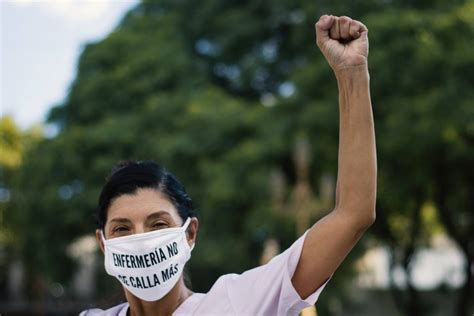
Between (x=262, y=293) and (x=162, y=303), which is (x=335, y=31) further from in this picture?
(x=162, y=303)

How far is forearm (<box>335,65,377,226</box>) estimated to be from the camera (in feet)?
5.90

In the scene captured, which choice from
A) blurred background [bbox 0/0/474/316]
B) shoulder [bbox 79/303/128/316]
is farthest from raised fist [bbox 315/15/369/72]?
blurred background [bbox 0/0/474/316]

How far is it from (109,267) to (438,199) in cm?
1516

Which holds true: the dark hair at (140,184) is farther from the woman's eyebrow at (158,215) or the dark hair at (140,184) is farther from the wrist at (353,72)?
the wrist at (353,72)

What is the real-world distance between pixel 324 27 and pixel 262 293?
595mm

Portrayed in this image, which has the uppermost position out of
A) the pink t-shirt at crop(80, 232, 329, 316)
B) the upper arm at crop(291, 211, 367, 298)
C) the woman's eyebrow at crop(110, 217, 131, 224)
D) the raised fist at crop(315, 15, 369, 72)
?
the raised fist at crop(315, 15, 369, 72)

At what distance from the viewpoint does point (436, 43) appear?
45.7 ft

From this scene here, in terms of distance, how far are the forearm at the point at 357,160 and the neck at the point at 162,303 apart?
501 mm

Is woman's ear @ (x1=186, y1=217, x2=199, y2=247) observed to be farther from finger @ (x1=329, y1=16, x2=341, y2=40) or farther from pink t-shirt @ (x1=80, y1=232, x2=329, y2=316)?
finger @ (x1=329, y1=16, x2=341, y2=40)

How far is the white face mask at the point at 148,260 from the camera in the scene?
205 cm

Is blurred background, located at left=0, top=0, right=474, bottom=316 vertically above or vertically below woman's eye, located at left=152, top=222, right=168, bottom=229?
below

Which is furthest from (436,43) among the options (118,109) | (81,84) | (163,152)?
(81,84)

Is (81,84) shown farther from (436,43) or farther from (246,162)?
(436,43)

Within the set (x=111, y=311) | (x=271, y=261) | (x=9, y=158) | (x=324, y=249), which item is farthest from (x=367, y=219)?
(x=9, y=158)
